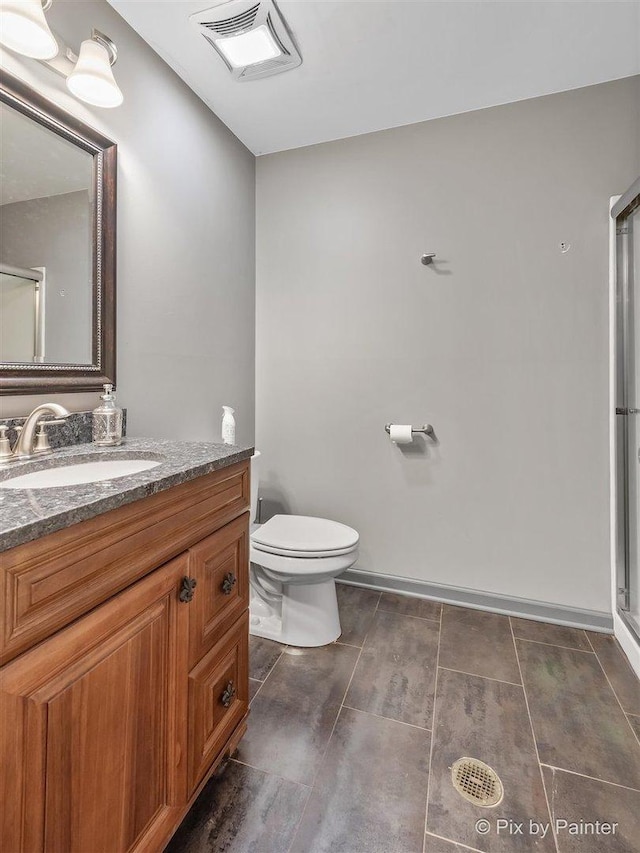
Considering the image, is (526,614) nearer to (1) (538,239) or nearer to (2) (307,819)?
(2) (307,819)

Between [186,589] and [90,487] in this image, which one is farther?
[186,589]

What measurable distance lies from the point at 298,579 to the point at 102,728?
1012 mm

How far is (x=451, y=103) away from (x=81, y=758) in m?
2.61

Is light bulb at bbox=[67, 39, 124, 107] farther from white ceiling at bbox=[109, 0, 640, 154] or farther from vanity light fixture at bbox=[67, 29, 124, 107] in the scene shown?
white ceiling at bbox=[109, 0, 640, 154]

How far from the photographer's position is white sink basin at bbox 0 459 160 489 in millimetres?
961

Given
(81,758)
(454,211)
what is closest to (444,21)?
(454,211)

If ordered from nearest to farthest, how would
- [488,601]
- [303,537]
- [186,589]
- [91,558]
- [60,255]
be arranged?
[91,558], [186,589], [60,255], [303,537], [488,601]

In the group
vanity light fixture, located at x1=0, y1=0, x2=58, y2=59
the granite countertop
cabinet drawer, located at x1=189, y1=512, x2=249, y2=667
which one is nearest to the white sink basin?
the granite countertop

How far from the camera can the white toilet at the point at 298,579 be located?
1.64m

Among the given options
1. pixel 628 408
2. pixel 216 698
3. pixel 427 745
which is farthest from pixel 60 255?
pixel 628 408

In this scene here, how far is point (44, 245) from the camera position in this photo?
3.96 feet

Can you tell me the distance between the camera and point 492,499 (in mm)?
2012

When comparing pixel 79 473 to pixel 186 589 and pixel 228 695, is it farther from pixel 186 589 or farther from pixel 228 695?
pixel 228 695

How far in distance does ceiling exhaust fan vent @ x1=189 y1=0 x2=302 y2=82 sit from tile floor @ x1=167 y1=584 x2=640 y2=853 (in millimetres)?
2388
